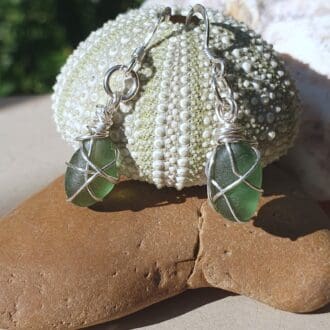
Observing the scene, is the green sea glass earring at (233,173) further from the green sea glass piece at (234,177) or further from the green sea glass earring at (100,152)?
the green sea glass earring at (100,152)

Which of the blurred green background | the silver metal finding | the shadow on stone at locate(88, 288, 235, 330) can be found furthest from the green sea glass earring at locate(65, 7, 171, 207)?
the blurred green background

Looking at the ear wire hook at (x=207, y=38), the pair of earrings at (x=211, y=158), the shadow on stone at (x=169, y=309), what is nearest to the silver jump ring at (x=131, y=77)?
the pair of earrings at (x=211, y=158)

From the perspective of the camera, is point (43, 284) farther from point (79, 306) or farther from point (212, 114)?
point (212, 114)

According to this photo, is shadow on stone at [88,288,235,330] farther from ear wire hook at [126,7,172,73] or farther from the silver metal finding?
ear wire hook at [126,7,172,73]

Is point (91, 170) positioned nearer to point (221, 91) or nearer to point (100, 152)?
point (100, 152)

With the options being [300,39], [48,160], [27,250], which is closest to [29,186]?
[48,160]

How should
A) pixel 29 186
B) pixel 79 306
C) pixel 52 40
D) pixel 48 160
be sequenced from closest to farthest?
pixel 79 306 → pixel 29 186 → pixel 48 160 → pixel 52 40
